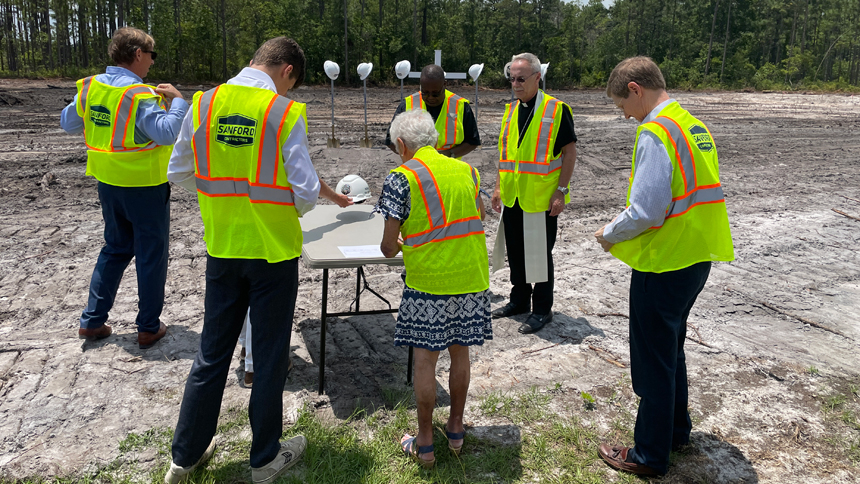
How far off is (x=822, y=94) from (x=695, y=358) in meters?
36.6

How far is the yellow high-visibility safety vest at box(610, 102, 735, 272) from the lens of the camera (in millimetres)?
2744

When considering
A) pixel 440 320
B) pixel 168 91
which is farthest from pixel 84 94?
pixel 440 320

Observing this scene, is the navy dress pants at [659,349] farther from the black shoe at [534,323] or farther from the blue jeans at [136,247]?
the blue jeans at [136,247]

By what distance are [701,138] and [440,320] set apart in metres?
1.50

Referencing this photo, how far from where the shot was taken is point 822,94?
34000 mm

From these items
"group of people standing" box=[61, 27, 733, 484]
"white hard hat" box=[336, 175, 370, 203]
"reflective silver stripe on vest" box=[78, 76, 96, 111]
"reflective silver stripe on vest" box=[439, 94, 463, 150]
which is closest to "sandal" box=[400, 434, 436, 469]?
"group of people standing" box=[61, 27, 733, 484]

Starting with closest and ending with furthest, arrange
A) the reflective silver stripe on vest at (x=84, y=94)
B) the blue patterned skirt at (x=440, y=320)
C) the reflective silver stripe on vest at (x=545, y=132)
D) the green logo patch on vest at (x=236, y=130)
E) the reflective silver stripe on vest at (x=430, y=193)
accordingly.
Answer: the green logo patch on vest at (x=236, y=130) < the reflective silver stripe on vest at (x=430, y=193) < the blue patterned skirt at (x=440, y=320) < the reflective silver stripe on vest at (x=84, y=94) < the reflective silver stripe on vest at (x=545, y=132)

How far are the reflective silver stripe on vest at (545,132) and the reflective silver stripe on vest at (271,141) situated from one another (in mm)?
2552

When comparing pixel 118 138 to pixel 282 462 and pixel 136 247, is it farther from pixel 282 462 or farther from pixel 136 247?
pixel 282 462

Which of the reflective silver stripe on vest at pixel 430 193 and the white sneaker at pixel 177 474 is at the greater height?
the reflective silver stripe on vest at pixel 430 193

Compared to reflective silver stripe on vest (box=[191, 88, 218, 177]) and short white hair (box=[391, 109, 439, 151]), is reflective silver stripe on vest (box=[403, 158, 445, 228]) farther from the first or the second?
reflective silver stripe on vest (box=[191, 88, 218, 177])

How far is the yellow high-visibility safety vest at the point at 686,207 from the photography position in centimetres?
274

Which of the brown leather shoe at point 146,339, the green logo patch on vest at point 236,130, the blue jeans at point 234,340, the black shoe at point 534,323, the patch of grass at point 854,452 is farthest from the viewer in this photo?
the black shoe at point 534,323

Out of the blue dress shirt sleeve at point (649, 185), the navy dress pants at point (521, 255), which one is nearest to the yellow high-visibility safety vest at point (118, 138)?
the navy dress pants at point (521, 255)
